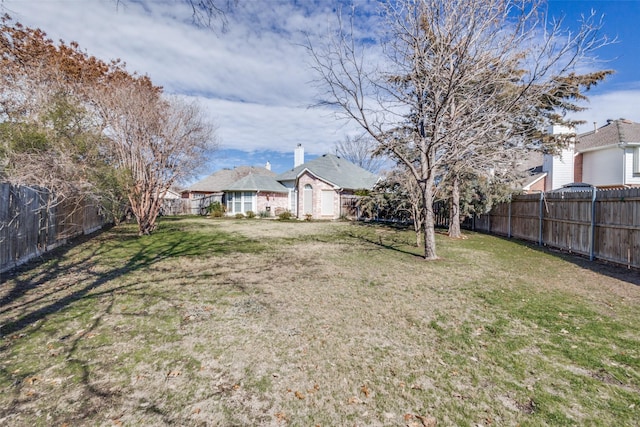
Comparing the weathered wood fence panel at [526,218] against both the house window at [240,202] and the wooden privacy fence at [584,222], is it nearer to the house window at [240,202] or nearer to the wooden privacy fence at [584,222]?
the wooden privacy fence at [584,222]

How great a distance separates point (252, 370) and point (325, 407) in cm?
90

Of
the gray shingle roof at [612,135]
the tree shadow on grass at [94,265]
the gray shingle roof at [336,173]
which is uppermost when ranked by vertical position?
the gray shingle roof at [612,135]

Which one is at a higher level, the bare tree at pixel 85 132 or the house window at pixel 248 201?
the bare tree at pixel 85 132

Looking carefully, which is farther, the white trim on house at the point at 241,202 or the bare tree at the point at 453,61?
the white trim on house at the point at 241,202

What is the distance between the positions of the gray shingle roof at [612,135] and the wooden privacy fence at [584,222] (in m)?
8.28

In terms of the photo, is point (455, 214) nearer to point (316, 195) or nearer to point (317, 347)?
point (316, 195)

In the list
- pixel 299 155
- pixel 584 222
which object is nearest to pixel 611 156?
pixel 584 222

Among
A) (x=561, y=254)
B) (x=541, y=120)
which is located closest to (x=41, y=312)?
(x=561, y=254)

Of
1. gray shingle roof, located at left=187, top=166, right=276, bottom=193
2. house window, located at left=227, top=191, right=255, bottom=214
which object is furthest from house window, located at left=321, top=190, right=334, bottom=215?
gray shingle roof, located at left=187, top=166, right=276, bottom=193

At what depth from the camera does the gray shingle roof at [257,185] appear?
2506cm

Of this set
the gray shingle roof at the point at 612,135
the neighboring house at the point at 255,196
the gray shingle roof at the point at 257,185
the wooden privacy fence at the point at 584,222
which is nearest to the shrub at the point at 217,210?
the neighboring house at the point at 255,196

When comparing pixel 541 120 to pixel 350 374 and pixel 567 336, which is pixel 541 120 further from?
pixel 350 374

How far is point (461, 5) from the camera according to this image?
24.0 ft

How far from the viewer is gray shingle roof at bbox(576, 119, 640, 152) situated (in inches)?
665
